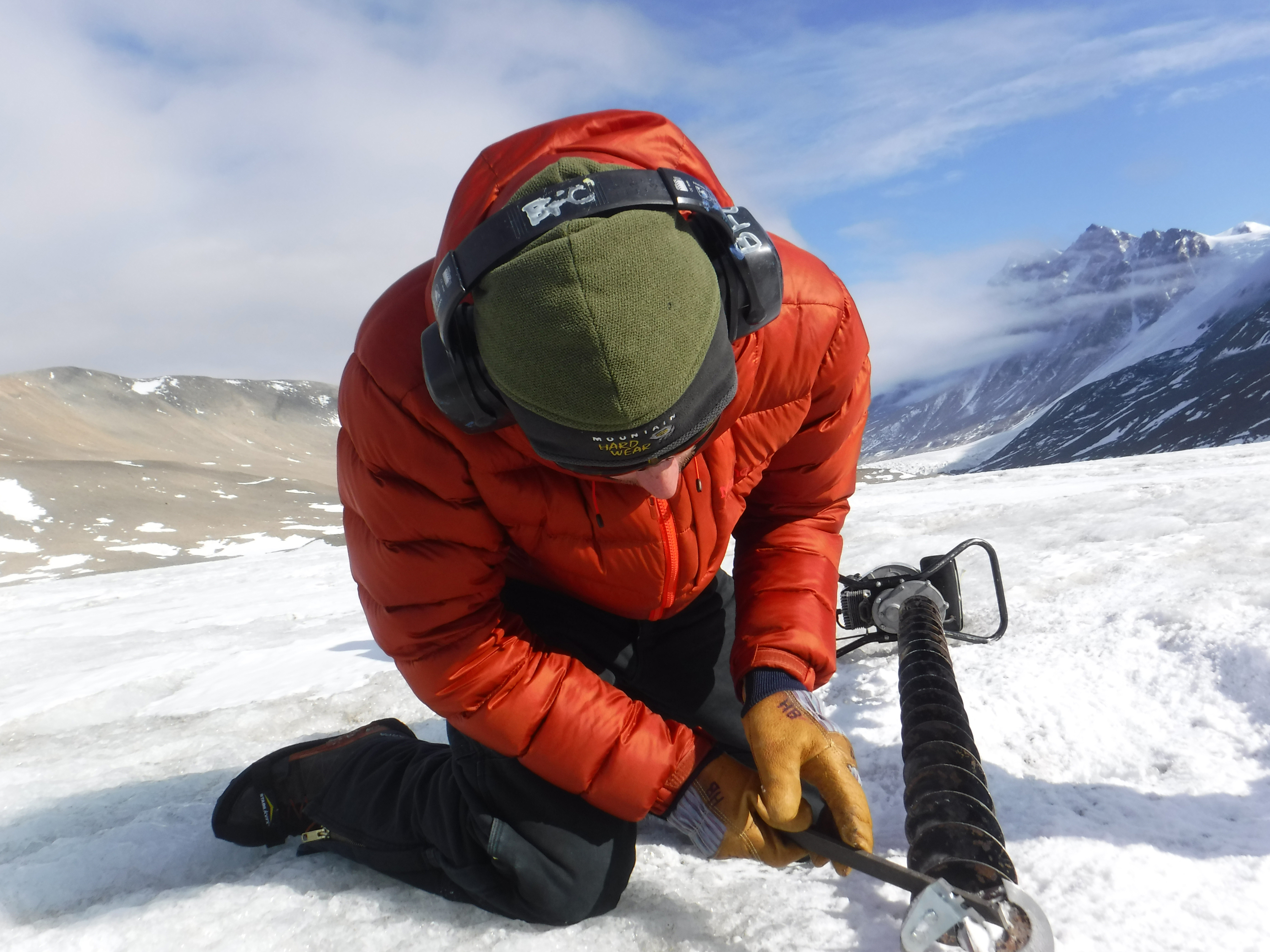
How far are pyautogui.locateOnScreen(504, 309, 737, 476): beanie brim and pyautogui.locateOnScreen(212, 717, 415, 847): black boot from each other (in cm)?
153

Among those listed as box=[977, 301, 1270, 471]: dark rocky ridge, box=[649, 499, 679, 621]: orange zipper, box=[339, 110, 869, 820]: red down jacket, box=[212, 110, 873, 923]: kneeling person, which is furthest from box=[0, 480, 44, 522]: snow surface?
box=[977, 301, 1270, 471]: dark rocky ridge

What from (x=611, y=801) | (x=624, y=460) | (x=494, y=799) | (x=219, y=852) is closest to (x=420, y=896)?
(x=494, y=799)

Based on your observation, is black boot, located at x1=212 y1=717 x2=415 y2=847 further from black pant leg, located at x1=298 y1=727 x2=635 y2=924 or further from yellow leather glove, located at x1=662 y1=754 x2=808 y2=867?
yellow leather glove, located at x1=662 y1=754 x2=808 y2=867

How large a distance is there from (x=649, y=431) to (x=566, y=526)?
2.29 ft

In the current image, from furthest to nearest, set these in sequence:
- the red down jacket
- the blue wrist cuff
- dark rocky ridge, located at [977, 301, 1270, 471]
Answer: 1. dark rocky ridge, located at [977, 301, 1270, 471]
2. the blue wrist cuff
3. the red down jacket

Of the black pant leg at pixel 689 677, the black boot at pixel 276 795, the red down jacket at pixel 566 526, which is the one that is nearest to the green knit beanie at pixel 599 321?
the red down jacket at pixel 566 526

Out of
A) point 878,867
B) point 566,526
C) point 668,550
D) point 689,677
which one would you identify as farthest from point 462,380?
point 689,677

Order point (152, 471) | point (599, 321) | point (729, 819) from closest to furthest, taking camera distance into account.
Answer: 1. point (599, 321)
2. point (729, 819)
3. point (152, 471)

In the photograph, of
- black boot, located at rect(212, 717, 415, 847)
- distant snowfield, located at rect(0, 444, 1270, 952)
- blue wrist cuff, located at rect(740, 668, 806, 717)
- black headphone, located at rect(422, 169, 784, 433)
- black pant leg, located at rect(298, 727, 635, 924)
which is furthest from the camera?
black boot, located at rect(212, 717, 415, 847)

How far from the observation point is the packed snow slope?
5116 centimetres

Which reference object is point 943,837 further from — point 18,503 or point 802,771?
point 18,503

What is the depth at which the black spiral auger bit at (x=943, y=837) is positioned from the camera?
1.60 metres

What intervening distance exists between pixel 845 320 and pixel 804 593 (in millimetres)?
779

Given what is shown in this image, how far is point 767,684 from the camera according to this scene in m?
2.21
